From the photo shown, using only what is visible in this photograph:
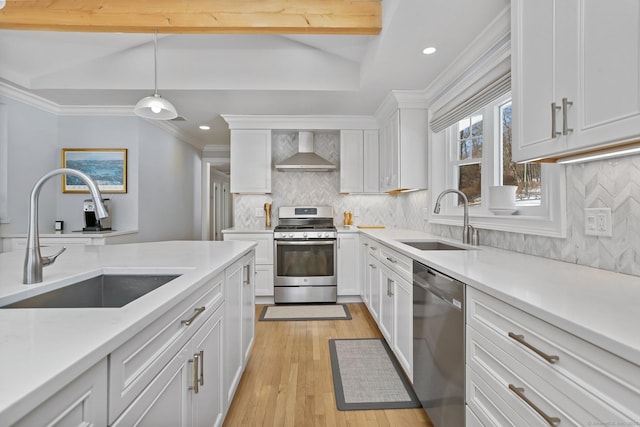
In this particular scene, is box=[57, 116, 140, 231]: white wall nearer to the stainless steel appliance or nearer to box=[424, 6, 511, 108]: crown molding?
the stainless steel appliance

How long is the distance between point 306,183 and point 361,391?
2972 millimetres

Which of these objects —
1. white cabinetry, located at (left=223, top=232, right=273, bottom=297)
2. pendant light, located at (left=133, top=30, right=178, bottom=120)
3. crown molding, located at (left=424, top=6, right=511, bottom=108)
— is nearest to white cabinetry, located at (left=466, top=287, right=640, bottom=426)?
crown molding, located at (left=424, top=6, right=511, bottom=108)

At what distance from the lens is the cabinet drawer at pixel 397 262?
1.93 meters

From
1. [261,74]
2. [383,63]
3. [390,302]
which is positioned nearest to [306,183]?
[261,74]

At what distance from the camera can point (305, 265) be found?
147 inches

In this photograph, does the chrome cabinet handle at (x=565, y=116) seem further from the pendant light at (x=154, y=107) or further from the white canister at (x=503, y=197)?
the pendant light at (x=154, y=107)

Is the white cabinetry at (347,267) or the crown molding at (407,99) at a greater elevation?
the crown molding at (407,99)

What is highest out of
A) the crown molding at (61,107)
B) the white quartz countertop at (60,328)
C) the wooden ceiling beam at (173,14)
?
the wooden ceiling beam at (173,14)

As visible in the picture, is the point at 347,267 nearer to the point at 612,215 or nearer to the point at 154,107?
the point at 154,107

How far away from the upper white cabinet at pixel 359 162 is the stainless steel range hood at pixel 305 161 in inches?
8.8

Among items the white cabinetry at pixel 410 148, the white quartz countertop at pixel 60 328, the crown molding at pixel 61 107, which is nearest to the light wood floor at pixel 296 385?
the white quartz countertop at pixel 60 328

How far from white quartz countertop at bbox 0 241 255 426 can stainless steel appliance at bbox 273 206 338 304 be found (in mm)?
2274

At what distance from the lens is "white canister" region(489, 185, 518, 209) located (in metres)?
1.87

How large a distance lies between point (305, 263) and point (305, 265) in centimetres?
3
